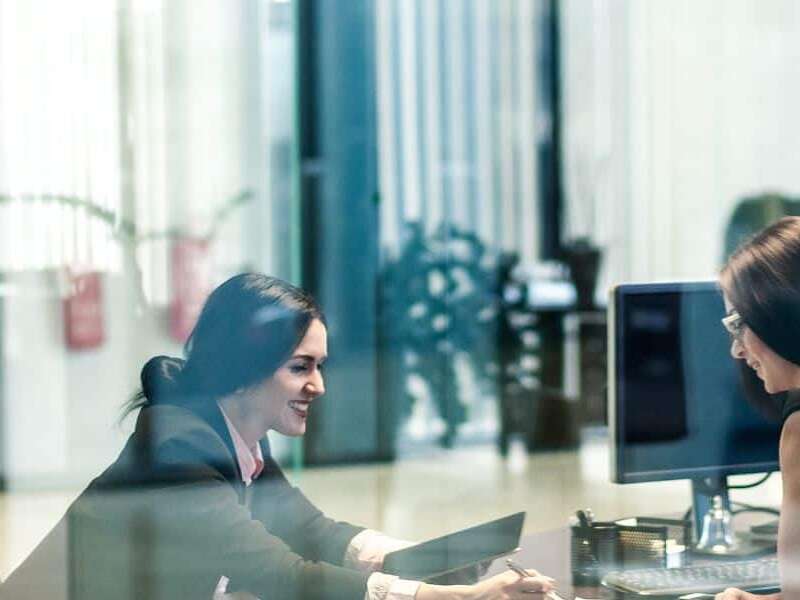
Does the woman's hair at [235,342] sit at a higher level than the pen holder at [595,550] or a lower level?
higher

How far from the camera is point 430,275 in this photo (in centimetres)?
573

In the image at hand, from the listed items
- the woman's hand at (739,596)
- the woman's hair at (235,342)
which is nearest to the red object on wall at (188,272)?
the woman's hair at (235,342)

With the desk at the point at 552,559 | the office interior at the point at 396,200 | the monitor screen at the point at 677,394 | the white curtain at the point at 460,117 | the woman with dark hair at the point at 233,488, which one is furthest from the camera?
the white curtain at the point at 460,117

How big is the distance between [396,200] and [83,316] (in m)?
1.39

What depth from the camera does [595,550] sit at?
2205 mm

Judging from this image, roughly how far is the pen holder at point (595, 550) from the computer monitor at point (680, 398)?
Result: 15 cm

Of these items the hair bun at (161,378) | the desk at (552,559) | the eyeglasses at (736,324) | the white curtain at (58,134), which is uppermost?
the white curtain at (58,134)

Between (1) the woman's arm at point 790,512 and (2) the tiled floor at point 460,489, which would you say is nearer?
(1) the woman's arm at point 790,512

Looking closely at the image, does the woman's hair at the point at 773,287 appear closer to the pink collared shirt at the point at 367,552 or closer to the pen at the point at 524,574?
the pen at the point at 524,574

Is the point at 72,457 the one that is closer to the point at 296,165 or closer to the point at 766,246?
the point at 296,165

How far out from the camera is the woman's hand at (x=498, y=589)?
1899 millimetres

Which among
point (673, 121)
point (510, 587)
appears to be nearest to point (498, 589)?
point (510, 587)

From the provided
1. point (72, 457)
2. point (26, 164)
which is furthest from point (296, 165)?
point (72, 457)

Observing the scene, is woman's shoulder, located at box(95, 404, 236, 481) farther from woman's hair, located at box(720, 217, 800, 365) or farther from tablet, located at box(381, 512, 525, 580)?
woman's hair, located at box(720, 217, 800, 365)
